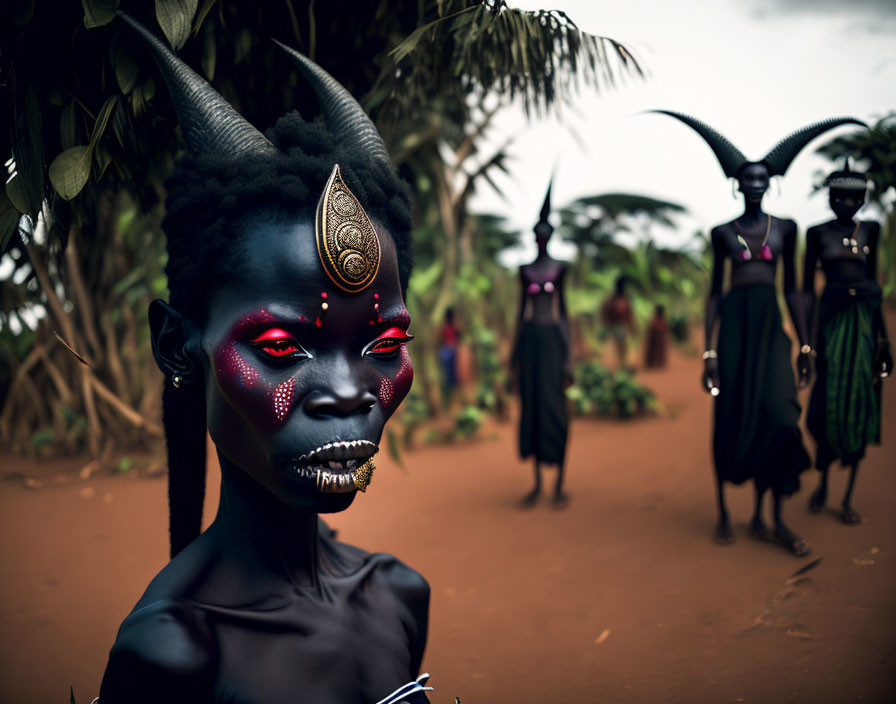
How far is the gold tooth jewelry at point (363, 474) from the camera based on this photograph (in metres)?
1.59

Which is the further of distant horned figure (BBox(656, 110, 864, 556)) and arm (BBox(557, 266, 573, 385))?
arm (BBox(557, 266, 573, 385))

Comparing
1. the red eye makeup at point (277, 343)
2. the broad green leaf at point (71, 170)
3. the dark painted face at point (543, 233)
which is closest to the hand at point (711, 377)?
the dark painted face at point (543, 233)

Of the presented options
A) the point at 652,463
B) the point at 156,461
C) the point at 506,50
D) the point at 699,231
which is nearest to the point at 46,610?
the point at 156,461

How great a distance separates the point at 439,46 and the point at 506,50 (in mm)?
299

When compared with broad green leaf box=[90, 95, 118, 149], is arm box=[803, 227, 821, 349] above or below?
below

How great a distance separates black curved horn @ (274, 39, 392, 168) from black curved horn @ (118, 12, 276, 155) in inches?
8.6

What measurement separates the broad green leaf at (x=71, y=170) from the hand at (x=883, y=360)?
4867mm

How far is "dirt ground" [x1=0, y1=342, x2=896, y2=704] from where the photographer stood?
3660mm

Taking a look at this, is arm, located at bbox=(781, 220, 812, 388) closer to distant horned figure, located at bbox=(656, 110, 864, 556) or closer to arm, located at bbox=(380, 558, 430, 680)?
distant horned figure, located at bbox=(656, 110, 864, 556)

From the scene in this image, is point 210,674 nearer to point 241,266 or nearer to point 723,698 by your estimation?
point 241,266

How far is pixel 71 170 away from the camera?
200cm

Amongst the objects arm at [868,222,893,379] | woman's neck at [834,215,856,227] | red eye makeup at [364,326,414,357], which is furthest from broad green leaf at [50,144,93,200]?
arm at [868,222,893,379]

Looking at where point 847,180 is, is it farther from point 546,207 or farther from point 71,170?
point 71,170

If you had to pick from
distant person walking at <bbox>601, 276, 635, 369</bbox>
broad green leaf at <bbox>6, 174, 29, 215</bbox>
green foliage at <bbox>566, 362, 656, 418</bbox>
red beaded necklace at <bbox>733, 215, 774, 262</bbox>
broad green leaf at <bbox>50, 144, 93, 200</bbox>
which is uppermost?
broad green leaf at <bbox>50, 144, 93, 200</bbox>
